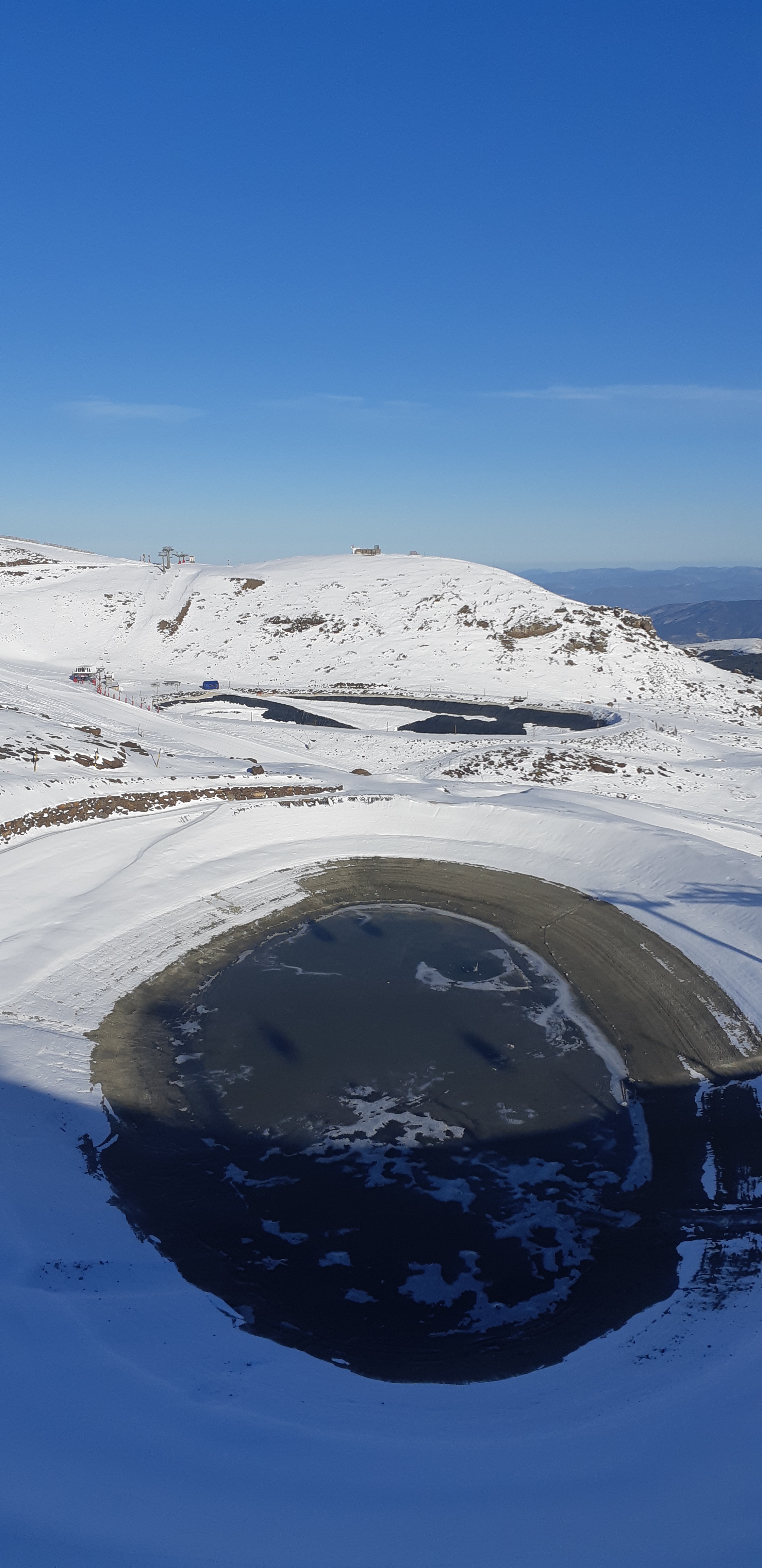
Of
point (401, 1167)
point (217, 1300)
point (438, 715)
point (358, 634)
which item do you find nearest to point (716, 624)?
point (358, 634)

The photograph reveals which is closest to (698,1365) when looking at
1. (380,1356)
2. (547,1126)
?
(380,1356)

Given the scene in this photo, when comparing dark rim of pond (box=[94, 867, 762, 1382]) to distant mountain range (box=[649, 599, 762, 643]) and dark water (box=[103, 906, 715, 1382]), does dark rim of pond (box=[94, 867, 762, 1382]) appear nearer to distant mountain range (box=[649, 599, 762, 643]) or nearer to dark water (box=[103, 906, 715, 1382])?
dark water (box=[103, 906, 715, 1382])

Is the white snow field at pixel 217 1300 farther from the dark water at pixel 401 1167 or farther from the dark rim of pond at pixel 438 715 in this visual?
the dark rim of pond at pixel 438 715

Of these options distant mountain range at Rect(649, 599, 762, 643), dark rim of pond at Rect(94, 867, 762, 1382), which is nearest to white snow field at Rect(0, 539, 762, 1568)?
dark rim of pond at Rect(94, 867, 762, 1382)

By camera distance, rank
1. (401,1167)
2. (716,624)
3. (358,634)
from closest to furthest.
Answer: (401,1167), (358,634), (716,624)

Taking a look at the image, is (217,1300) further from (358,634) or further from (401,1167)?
(358,634)
